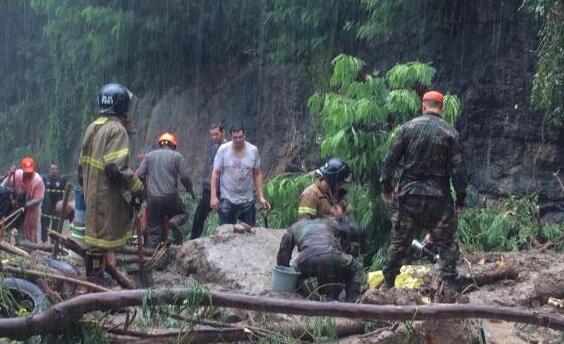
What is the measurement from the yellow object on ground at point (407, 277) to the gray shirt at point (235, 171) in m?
2.57

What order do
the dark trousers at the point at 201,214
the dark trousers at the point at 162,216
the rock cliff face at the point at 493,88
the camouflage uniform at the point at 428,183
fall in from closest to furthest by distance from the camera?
the camouflage uniform at the point at 428,183
the dark trousers at the point at 162,216
the dark trousers at the point at 201,214
the rock cliff face at the point at 493,88

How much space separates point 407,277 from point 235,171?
3.00 m

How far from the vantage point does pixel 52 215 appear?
13672mm

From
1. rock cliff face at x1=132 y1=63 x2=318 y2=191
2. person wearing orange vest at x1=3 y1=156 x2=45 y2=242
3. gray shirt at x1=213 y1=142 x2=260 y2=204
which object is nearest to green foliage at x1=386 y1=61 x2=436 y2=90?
gray shirt at x1=213 y1=142 x2=260 y2=204

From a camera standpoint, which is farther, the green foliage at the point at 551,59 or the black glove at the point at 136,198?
the green foliage at the point at 551,59

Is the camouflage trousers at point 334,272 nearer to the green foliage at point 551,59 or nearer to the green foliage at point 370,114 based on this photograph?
the green foliage at point 370,114

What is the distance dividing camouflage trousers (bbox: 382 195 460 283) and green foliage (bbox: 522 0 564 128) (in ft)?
12.7

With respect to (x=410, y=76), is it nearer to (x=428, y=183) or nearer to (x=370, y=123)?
(x=370, y=123)

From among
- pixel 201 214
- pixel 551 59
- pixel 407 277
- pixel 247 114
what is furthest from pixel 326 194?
pixel 247 114

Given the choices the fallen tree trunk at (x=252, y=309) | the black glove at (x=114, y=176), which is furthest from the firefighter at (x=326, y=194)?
the fallen tree trunk at (x=252, y=309)

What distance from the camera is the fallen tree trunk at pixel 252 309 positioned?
15.5ft

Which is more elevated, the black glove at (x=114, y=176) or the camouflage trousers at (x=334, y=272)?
the black glove at (x=114, y=176)

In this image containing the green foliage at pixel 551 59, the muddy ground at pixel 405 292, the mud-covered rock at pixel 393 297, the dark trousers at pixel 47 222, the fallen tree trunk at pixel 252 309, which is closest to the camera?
the fallen tree trunk at pixel 252 309

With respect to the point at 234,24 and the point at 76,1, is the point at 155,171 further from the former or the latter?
the point at 76,1
